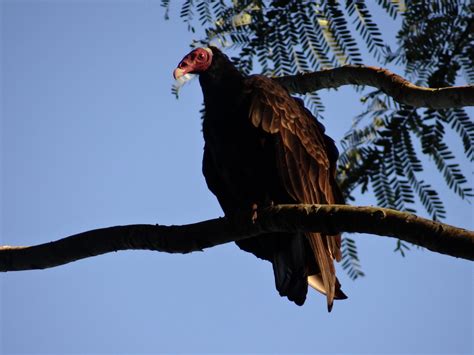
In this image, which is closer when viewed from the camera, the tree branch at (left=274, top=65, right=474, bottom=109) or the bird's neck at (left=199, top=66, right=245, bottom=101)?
the tree branch at (left=274, top=65, right=474, bottom=109)

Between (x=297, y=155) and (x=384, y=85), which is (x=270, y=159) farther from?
(x=384, y=85)

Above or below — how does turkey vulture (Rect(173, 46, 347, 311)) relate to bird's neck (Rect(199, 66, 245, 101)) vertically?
below

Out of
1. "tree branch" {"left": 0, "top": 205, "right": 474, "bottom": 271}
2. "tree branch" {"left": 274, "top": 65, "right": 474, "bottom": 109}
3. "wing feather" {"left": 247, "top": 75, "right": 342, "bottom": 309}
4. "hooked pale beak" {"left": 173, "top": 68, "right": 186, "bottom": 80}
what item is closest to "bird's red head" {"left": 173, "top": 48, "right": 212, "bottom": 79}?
"hooked pale beak" {"left": 173, "top": 68, "right": 186, "bottom": 80}

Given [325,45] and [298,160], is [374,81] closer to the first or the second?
[325,45]

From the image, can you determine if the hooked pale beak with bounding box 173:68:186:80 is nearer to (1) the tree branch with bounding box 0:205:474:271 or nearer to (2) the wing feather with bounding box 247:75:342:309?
(2) the wing feather with bounding box 247:75:342:309

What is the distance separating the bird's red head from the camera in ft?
16.7

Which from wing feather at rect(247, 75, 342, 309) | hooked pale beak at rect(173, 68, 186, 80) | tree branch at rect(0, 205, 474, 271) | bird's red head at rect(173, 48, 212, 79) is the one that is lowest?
tree branch at rect(0, 205, 474, 271)

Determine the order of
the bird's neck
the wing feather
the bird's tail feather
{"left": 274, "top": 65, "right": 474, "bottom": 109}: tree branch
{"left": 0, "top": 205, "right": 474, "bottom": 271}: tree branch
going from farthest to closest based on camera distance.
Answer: the bird's neck
the bird's tail feather
the wing feather
{"left": 0, "top": 205, "right": 474, "bottom": 271}: tree branch
{"left": 274, "top": 65, "right": 474, "bottom": 109}: tree branch

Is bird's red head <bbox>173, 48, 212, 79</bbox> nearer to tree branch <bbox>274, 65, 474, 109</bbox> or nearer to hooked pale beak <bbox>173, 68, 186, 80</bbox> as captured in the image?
hooked pale beak <bbox>173, 68, 186, 80</bbox>

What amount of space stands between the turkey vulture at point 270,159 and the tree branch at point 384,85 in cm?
31

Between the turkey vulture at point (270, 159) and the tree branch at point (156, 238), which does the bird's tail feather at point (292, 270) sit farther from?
the tree branch at point (156, 238)

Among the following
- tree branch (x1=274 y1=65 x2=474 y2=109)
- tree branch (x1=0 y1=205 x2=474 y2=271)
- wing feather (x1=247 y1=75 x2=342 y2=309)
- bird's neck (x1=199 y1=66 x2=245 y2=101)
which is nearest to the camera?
tree branch (x1=274 y1=65 x2=474 y2=109)

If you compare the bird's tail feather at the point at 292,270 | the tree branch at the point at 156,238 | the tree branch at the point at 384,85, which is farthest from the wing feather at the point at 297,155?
the tree branch at the point at 156,238

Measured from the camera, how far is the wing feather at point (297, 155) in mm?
4562
